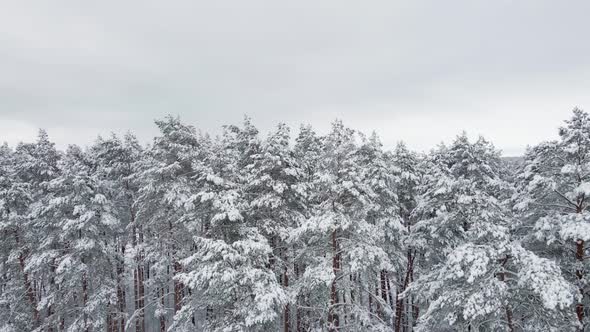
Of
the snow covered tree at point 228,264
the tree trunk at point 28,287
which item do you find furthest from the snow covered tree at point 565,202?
the tree trunk at point 28,287

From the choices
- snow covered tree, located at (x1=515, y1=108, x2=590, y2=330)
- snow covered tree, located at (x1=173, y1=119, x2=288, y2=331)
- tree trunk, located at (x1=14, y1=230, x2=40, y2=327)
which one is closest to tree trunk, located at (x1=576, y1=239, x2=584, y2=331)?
snow covered tree, located at (x1=515, y1=108, x2=590, y2=330)

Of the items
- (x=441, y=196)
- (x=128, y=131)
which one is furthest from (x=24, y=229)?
(x=441, y=196)

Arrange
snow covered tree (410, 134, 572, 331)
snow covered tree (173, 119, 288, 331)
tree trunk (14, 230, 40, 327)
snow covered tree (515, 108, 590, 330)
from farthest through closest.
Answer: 1. tree trunk (14, 230, 40, 327)
2. snow covered tree (173, 119, 288, 331)
3. snow covered tree (515, 108, 590, 330)
4. snow covered tree (410, 134, 572, 331)

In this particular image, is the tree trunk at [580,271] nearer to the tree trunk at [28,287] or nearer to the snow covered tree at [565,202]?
the snow covered tree at [565,202]

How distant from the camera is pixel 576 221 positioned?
38.2 feet

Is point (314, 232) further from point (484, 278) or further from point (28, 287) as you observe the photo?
point (28, 287)

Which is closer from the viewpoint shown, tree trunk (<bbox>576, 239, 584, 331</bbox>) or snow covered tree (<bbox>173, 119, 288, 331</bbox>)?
tree trunk (<bbox>576, 239, 584, 331</bbox>)

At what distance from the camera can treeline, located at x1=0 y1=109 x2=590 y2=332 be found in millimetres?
12211

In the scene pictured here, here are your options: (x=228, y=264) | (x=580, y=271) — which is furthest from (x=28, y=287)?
(x=580, y=271)

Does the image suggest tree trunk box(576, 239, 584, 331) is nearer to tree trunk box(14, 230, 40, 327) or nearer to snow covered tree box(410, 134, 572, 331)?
snow covered tree box(410, 134, 572, 331)

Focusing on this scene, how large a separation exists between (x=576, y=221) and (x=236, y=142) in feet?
53.1

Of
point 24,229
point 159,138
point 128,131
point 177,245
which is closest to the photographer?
point 159,138

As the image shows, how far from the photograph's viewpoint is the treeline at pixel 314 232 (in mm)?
12211

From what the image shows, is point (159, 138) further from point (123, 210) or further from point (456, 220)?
point (456, 220)
